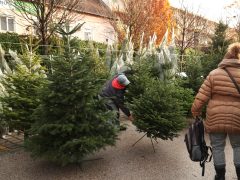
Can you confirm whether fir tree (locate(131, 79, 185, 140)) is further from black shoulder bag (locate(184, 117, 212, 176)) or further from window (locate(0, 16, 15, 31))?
window (locate(0, 16, 15, 31))

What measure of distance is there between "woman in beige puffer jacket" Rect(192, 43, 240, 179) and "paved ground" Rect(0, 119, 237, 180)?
0.80m

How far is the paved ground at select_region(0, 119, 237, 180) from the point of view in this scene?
202 inches

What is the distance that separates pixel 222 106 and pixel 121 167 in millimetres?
2000

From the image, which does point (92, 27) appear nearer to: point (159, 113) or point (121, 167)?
point (159, 113)

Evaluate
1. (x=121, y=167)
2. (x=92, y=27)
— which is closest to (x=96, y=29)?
(x=92, y=27)

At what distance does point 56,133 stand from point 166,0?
77.6 feet

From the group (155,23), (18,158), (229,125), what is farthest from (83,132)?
(155,23)

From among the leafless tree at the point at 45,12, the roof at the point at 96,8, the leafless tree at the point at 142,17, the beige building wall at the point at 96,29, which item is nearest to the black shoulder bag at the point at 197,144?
the leafless tree at the point at 45,12

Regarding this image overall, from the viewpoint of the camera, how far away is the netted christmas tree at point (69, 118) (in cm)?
496

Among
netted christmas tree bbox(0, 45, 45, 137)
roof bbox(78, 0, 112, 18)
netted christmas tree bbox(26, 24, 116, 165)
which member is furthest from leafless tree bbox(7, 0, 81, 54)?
roof bbox(78, 0, 112, 18)

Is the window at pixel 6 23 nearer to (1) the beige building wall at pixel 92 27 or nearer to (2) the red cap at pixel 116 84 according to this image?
(1) the beige building wall at pixel 92 27

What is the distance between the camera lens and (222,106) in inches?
177

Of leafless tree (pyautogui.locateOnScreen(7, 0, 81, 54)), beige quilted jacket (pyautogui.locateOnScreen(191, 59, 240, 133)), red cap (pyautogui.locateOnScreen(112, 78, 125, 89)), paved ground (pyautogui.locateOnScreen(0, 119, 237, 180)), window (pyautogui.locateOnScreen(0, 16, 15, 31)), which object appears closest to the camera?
beige quilted jacket (pyautogui.locateOnScreen(191, 59, 240, 133))

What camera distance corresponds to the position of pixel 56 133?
5.00 meters
